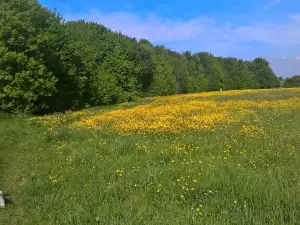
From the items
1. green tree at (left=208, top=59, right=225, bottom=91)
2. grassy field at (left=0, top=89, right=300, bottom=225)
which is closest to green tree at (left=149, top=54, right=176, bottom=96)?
green tree at (left=208, top=59, right=225, bottom=91)

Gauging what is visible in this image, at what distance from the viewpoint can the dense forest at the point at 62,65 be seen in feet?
84.2

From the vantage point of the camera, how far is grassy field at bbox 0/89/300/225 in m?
5.71

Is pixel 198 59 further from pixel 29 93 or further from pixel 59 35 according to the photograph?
pixel 29 93

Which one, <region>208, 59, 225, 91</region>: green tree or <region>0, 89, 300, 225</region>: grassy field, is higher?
<region>208, 59, 225, 91</region>: green tree

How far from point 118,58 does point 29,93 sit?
85.9 ft

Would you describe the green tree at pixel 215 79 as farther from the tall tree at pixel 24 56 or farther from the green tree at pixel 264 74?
the tall tree at pixel 24 56

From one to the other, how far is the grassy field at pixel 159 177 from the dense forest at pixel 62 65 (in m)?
13.6

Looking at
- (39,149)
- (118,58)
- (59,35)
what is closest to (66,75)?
(59,35)

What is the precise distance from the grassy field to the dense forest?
1357cm

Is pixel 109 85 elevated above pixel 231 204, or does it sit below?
above

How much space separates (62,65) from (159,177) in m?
28.9

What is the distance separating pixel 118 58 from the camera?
166ft

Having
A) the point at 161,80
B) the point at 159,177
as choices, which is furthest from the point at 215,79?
the point at 159,177

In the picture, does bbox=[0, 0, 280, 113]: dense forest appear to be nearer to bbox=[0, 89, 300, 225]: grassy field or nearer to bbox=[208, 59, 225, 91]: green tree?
bbox=[0, 89, 300, 225]: grassy field
